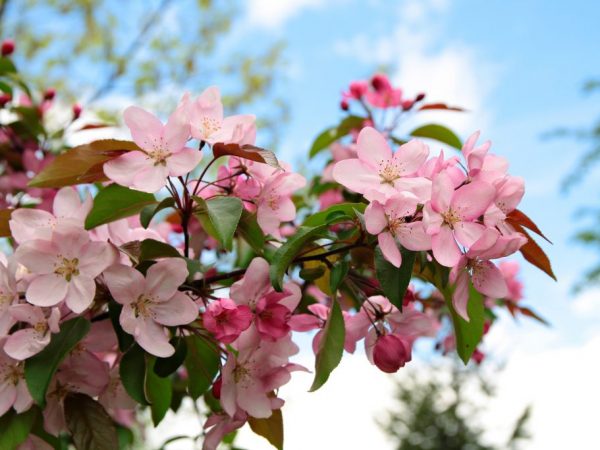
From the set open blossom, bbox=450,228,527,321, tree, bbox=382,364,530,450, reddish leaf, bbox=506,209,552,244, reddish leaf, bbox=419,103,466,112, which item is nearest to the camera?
open blossom, bbox=450,228,527,321

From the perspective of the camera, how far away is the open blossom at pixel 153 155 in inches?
35.1

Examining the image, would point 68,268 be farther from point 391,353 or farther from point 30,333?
point 391,353

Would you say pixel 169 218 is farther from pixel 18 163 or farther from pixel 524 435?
pixel 524 435

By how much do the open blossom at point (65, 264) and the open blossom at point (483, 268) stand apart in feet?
1.41

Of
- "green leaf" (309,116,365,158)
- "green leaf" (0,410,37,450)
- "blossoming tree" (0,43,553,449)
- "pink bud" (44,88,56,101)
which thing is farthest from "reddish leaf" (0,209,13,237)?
"pink bud" (44,88,56,101)

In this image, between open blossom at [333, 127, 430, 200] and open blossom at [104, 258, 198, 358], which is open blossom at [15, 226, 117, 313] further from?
open blossom at [333, 127, 430, 200]

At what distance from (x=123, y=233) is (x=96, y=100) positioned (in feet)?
14.1

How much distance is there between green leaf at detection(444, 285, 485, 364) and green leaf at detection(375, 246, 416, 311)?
143 millimetres

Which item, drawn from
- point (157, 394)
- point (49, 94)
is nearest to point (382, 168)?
point (157, 394)

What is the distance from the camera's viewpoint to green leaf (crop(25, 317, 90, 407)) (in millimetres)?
848

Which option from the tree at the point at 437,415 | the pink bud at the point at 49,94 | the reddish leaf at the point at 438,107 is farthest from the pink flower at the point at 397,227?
the tree at the point at 437,415

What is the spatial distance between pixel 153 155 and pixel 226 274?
19 centimetres

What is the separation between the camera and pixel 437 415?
12.6 metres

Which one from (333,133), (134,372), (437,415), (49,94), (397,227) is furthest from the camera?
(437,415)
